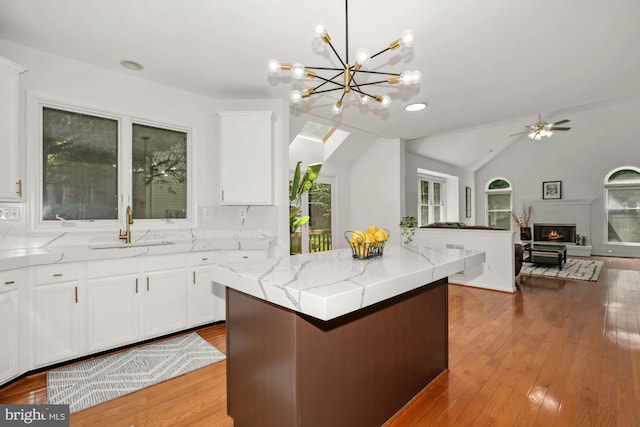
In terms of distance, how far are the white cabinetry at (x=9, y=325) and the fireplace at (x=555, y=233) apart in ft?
36.3

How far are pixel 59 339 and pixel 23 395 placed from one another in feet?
1.30

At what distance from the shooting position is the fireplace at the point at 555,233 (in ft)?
28.8

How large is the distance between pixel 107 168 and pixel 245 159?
133cm

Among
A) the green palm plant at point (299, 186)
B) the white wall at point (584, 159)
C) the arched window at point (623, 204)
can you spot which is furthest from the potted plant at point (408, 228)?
the arched window at point (623, 204)

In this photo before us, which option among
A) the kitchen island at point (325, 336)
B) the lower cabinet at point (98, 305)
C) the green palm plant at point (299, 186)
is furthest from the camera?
the green palm plant at point (299, 186)

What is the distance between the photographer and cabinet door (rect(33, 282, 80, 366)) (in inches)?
90.0

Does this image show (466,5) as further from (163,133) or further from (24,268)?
(24,268)

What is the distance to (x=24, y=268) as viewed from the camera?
2.23 m

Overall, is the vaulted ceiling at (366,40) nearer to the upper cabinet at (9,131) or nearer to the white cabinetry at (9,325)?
the upper cabinet at (9,131)

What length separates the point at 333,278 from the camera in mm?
1326

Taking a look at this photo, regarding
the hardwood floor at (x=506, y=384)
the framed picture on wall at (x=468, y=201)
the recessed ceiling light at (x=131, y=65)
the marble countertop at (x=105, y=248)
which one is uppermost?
the recessed ceiling light at (x=131, y=65)

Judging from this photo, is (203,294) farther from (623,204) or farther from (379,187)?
(623,204)

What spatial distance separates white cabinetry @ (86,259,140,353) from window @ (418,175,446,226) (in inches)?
248

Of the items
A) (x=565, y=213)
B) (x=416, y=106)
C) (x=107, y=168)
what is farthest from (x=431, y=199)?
(x=107, y=168)
